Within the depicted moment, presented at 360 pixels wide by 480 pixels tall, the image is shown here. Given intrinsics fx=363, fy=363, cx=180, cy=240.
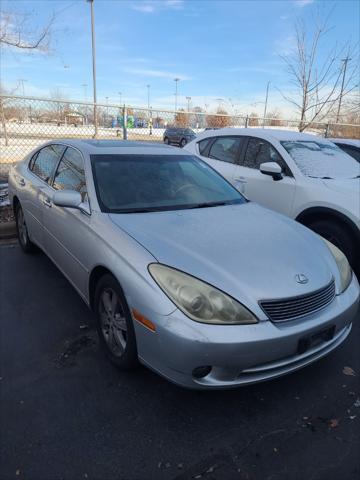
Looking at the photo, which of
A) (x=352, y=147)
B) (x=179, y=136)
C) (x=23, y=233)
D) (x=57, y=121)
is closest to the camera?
(x=23, y=233)

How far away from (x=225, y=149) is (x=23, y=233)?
10.3ft

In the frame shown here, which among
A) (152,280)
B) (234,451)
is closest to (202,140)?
(152,280)

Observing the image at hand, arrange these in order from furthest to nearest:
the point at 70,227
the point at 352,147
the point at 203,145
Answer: the point at 352,147 → the point at 203,145 → the point at 70,227

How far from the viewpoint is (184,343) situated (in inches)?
76.2

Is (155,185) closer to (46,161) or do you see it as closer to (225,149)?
(46,161)

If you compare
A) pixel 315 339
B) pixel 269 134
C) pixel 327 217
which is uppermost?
pixel 269 134

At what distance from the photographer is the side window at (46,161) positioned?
3807mm

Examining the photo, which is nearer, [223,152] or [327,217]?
[327,217]

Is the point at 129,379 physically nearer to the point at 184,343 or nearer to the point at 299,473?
the point at 184,343

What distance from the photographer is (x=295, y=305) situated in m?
2.16

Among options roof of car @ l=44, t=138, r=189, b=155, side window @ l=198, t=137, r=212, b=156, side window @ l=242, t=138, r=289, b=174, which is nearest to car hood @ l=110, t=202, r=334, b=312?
roof of car @ l=44, t=138, r=189, b=155

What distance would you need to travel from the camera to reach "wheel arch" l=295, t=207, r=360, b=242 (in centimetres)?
396

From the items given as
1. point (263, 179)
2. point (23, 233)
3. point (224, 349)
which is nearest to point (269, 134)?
point (263, 179)

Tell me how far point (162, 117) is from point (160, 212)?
27.3 feet
